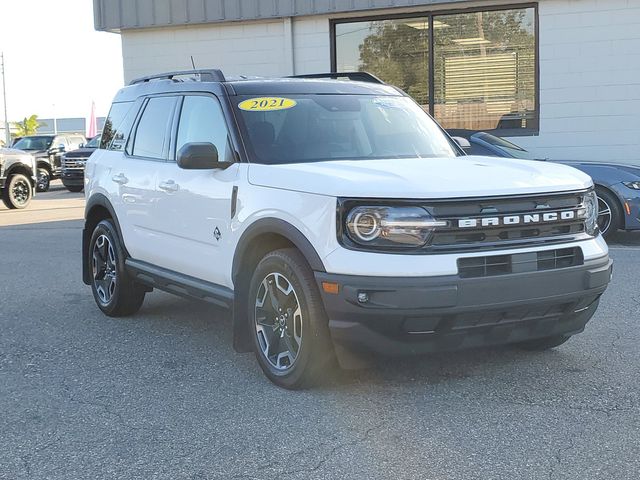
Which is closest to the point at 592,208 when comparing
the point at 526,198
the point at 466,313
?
the point at 526,198

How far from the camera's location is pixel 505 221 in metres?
4.17

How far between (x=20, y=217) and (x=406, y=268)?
13277 mm

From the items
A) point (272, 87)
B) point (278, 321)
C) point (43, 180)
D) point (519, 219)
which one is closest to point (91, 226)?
point (272, 87)

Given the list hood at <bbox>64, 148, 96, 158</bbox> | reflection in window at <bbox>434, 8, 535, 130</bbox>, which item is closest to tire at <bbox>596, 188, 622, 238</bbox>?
reflection in window at <bbox>434, 8, 535, 130</bbox>

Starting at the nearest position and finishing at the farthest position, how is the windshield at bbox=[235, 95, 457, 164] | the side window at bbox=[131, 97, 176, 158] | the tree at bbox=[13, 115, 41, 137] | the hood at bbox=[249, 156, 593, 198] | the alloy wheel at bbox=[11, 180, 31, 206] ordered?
1. the hood at bbox=[249, 156, 593, 198]
2. the windshield at bbox=[235, 95, 457, 164]
3. the side window at bbox=[131, 97, 176, 158]
4. the alloy wheel at bbox=[11, 180, 31, 206]
5. the tree at bbox=[13, 115, 41, 137]

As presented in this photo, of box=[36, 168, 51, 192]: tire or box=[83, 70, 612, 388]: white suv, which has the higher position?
box=[83, 70, 612, 388]: white suv

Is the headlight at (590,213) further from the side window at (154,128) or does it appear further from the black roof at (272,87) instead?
the side window at (154,128)

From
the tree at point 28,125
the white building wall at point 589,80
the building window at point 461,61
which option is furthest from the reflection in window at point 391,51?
the tree at point 28,125

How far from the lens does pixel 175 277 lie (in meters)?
5.54

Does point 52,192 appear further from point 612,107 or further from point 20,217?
point 612,107

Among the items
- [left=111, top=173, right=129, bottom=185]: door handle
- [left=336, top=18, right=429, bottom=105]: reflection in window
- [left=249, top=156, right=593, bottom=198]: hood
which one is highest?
[left=336, top=18, right=429, bottom=105]: reflection in window

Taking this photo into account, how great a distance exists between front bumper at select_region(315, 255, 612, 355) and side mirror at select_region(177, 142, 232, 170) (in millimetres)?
1183

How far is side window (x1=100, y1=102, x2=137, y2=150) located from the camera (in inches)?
257

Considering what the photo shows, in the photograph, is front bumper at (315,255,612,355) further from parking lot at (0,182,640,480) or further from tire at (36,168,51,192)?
tire at (36,168,51,192)
